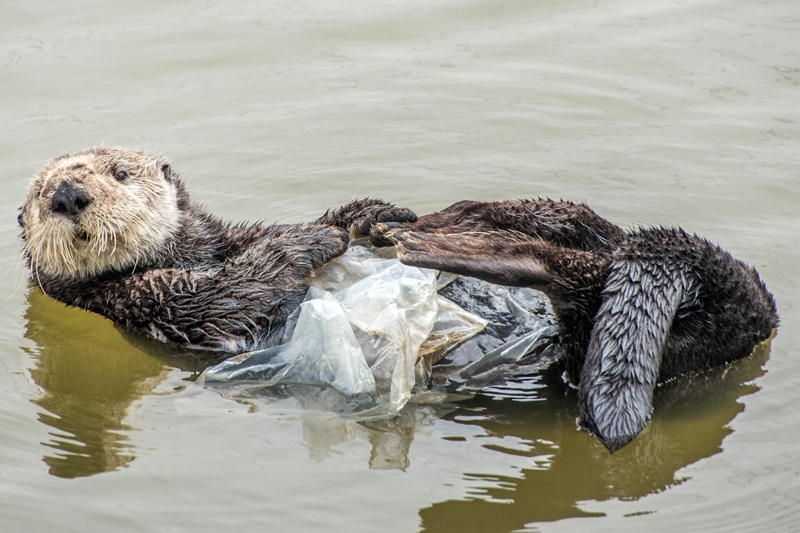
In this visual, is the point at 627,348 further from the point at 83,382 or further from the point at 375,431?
the point at 83,382

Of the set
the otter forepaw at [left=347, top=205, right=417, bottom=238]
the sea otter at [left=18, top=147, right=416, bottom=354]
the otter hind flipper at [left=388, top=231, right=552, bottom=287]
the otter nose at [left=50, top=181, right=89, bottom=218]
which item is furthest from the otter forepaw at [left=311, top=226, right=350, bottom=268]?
the otter nose at [left=50, top=181, right=89, bottom=218]

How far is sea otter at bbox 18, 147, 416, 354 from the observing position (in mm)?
3982

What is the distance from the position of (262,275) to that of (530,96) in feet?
11.4

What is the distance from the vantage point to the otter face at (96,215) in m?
3.96

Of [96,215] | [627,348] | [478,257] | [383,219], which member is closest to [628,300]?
[627,348]

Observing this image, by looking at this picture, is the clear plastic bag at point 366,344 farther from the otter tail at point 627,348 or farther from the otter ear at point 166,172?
the otter ear at point 166,172

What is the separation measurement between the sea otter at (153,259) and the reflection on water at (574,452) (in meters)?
1.00

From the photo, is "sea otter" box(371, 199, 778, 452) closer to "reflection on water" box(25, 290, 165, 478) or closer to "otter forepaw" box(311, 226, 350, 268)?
"otter forepaw" box(311, 226, 350, 268)

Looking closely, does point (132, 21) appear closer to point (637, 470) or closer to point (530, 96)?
point (530, 96)

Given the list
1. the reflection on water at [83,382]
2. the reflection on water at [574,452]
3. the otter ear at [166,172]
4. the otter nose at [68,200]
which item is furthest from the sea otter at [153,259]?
the reflection on water at [574,452]

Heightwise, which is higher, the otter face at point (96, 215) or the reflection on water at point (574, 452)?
the otter face at point (96, 215)

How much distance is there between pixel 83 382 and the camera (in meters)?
4.25

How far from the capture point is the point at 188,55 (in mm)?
7383

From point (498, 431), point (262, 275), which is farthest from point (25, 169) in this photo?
point (498, 431)
